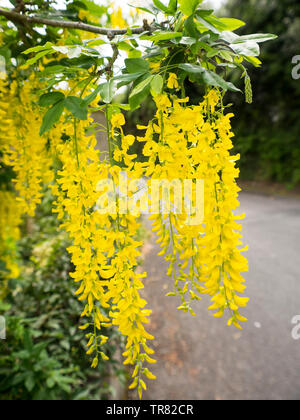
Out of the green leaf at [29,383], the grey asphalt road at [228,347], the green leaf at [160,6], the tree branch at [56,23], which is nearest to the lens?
the green leaf at [160,6]

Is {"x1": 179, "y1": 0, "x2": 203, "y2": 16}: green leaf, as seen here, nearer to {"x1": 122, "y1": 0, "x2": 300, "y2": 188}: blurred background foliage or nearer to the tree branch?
the tree branch

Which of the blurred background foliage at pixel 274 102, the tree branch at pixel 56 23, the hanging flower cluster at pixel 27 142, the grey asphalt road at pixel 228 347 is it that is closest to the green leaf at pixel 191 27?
the tree branch at pixel 56 23

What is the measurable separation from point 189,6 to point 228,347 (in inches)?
101

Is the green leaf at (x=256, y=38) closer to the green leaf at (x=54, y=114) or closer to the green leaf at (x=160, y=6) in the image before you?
the green leaf at (x=160, y=6)

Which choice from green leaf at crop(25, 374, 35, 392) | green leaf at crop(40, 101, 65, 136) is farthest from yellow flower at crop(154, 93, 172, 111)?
green leaf at crop(25, 374, 35, 392)

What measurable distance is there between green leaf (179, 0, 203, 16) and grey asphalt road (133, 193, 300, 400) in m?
1.80

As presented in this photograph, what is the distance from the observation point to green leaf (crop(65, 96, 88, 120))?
66 centimetres

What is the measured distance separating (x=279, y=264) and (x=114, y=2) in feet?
11.7

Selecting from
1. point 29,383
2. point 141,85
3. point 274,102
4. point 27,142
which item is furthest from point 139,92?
point 274,102

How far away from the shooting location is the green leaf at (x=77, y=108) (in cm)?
66

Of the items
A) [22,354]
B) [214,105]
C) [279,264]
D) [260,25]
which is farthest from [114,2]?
[260,25]

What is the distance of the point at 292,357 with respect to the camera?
2412 mm

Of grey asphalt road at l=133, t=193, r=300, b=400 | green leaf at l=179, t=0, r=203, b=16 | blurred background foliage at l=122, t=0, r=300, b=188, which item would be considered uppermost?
blurred background foliage at l=122, t=0, r=300, b=188

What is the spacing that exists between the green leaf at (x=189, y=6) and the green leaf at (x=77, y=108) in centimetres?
28
